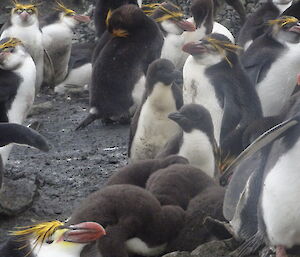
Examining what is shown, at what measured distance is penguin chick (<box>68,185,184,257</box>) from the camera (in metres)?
4.41

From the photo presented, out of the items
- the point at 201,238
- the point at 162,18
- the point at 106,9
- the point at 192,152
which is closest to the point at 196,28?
the point at 162,18

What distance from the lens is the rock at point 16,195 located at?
570 cm

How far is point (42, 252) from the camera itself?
4.09 metres

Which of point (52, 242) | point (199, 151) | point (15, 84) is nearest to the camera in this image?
point (52, 242)

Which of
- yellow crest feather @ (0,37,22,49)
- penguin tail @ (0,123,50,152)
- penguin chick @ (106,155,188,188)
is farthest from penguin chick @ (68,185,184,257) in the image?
yellow crest feather @ (0,37,22,49)

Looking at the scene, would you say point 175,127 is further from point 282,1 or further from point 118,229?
point 282,1

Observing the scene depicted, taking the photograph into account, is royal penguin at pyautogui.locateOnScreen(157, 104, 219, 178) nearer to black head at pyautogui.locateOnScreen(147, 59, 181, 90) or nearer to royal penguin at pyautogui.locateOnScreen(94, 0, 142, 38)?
black head at pyautogui.locateOnScreen(147, 59, 181, 90)

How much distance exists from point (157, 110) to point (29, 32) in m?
3.02

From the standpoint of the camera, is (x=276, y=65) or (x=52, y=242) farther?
(x=276, y=65)

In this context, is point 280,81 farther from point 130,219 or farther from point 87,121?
point 130,219

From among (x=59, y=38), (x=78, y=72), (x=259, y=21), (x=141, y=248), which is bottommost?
(x=78, y=72)

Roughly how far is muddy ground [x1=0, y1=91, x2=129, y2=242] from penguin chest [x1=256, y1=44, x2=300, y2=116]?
120 centimetres

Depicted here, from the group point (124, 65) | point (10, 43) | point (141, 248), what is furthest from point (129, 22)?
point (141, 248)

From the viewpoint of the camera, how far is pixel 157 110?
636 cm
